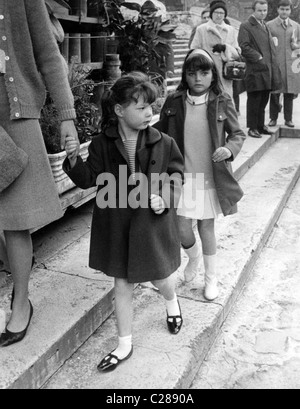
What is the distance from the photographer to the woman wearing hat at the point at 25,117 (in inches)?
82.2

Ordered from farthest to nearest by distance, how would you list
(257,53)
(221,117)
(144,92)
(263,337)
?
(257,53), (263,337), (221,117), (144,92)

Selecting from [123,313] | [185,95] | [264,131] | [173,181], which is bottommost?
[123,313]

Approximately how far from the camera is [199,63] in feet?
8.63

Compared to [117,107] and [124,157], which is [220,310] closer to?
[124,157]

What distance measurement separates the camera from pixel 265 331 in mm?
2908

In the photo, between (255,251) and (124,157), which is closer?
(124,157)

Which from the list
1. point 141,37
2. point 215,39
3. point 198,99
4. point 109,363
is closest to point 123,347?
point 109,363

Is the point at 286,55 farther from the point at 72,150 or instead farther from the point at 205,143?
the point at 72,150

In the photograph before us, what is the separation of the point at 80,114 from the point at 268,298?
183cm

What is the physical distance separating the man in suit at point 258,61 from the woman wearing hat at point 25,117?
4.52 metres

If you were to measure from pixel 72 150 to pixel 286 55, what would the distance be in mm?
5691

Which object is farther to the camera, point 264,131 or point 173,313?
point 264,131

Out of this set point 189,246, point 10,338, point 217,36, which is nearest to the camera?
point 10,338
